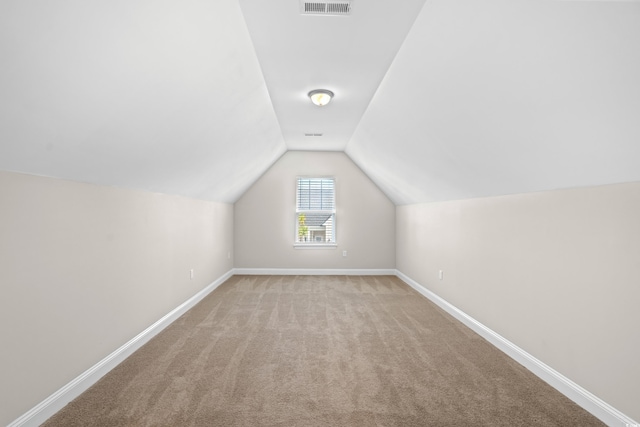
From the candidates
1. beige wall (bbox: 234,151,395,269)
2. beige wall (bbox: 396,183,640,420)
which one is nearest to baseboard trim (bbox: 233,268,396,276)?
beige wall (bbox: 234,151,395,269)

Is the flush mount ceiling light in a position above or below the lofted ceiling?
above

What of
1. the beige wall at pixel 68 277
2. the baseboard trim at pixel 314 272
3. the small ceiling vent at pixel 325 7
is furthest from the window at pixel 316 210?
the small ceiling vent at pixel 325 7

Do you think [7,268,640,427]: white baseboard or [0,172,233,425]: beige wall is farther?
[7,268,640,427]: white baseboard

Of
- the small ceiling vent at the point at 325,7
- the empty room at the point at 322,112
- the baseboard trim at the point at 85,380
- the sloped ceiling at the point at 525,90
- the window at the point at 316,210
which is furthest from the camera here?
the window at the point at 316,210

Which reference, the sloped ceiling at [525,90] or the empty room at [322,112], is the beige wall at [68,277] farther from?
the sloped ceiling at [525,90]

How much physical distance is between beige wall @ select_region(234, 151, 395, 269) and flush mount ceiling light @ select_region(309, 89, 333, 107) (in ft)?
11.5

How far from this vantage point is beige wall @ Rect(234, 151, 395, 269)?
23.6ft

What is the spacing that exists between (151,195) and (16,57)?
92.4 inches

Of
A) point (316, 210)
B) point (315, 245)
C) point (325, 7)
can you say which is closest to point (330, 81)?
point (325, 7)

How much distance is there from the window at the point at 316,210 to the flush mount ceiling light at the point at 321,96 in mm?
3594

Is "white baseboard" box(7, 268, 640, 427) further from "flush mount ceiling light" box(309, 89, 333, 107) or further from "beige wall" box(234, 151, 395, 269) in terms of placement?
"flush mount ceiling light" box(309, 89, 333, 107)

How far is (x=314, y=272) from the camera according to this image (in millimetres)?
7203

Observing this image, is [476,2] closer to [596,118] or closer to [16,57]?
[596,118]

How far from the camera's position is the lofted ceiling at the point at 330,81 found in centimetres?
150
